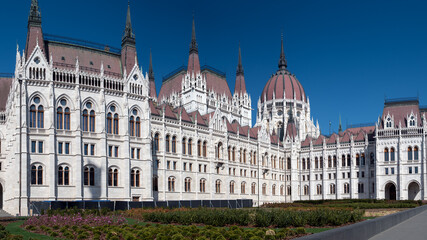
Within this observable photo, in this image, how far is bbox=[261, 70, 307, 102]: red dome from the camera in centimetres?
12181

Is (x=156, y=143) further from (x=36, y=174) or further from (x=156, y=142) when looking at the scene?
(x=36, y=174)

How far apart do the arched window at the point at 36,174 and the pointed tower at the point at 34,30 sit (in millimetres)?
13716

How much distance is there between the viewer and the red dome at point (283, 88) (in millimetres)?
121812

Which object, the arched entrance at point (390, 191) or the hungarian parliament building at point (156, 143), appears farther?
the arched entrance at point (390, 191)

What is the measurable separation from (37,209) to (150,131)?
19.6 metres

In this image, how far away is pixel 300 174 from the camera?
9612 cm

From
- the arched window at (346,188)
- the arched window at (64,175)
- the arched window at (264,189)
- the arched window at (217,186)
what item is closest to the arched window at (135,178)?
the arched window at (64,175)

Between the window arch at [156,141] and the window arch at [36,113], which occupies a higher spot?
the window arch at [36,113]

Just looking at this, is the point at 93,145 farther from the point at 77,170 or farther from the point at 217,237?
the point at 217,237

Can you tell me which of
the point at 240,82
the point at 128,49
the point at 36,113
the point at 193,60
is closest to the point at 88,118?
the point at 36,113

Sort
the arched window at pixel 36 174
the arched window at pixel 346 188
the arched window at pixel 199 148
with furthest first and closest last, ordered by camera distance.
→ the arched window at pixel 346 188 → the arched window at pixel 199 148 → the arched window at pixel 36 174

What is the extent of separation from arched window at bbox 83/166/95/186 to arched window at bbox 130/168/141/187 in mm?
5858

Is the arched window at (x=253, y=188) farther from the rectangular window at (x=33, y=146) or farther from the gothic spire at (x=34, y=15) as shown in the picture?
the gothic spire at (x=34, y=15)

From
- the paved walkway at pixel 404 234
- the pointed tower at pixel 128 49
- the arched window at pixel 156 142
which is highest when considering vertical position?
the pointed tower at pixel 128 49
